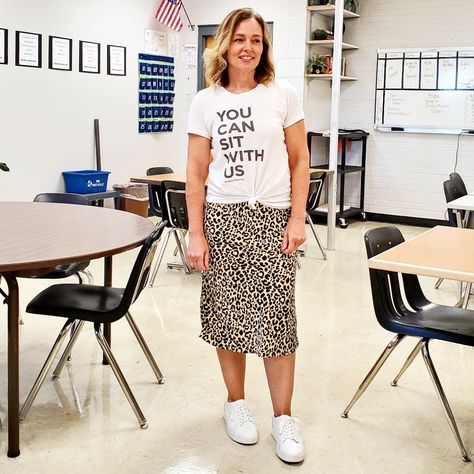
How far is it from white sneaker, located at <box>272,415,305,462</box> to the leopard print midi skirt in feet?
0.90

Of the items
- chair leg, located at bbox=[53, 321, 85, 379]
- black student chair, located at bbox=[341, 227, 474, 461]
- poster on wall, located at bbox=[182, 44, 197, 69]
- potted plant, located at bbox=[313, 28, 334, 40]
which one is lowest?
chair leg, located at bbox=[53, 321, 85, 379]

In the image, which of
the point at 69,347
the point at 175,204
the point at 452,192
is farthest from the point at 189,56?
the point at 69,347

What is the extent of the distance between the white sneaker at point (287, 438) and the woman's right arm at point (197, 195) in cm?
65

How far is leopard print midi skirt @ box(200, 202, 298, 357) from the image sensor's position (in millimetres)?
2510

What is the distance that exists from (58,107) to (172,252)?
6.04 ft

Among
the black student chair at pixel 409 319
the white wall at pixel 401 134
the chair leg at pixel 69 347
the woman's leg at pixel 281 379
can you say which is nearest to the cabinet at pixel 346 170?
the white wall at pixel 401 134

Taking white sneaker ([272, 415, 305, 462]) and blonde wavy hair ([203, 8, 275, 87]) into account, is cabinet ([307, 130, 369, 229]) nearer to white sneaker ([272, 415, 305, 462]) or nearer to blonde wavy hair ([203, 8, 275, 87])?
blonde wavy hair ([203, 8, 275, 87])

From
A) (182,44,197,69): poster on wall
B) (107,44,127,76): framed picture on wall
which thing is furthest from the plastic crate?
(182,44,197,69): poster on wall

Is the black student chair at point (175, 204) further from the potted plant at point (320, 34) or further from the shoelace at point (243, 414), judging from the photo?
the potted plant at point (320, 34)

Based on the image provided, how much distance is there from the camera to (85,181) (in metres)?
6.70

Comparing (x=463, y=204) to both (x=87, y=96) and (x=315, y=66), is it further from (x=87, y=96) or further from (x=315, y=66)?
(x=87, y=96)

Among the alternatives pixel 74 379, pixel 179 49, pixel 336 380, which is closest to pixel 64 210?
pixel 74 379

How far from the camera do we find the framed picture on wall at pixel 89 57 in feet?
22.5

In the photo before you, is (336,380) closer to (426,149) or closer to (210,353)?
(210,353)
